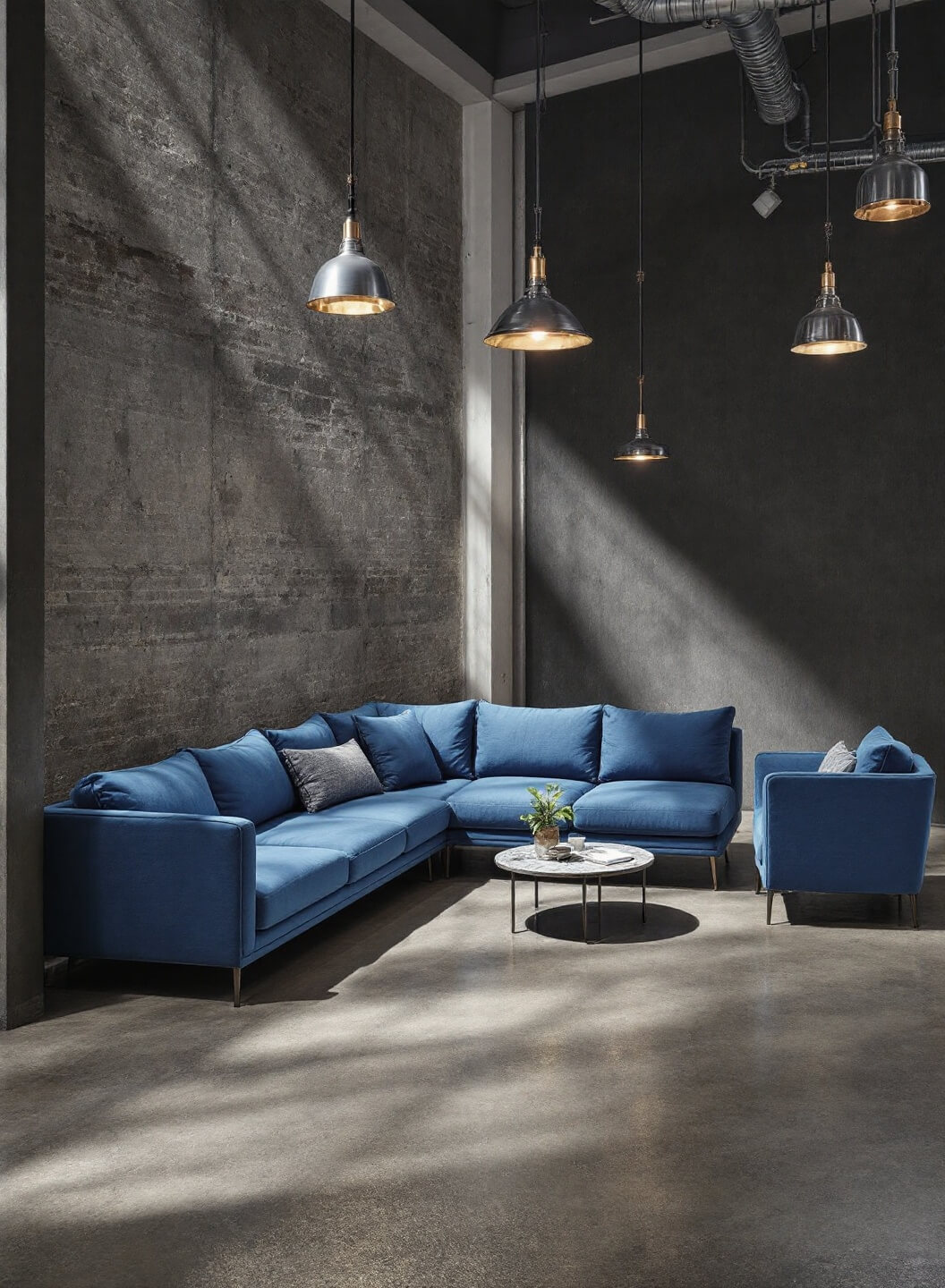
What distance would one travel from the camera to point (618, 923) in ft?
21.1

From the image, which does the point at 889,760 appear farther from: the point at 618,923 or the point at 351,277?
A: the point at 351,277

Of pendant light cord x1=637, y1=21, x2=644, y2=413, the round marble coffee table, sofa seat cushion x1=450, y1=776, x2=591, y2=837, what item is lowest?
the round marble coffee table

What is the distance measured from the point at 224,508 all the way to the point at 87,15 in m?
2.52

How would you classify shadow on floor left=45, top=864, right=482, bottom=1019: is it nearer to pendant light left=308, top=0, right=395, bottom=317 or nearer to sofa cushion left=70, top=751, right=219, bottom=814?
sofa cushion left=70, top=751, right=219, bottom=814

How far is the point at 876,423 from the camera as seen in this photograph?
8.94 meters

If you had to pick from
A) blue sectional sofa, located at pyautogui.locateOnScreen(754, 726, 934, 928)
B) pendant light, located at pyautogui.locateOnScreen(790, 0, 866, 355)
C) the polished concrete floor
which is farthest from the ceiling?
the polished concrete floor

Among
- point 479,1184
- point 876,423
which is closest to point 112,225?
point 479,1184

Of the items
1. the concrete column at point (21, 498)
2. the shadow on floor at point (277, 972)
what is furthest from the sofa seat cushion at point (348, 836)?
the concrete column at point (21, 498)

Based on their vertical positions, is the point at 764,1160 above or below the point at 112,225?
below

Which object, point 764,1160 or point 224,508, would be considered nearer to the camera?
point 764,1160

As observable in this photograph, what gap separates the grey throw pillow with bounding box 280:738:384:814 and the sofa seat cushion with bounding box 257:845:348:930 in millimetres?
932

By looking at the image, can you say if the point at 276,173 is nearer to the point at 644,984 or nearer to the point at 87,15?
the point at 87,15

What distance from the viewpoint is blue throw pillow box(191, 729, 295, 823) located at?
20.5 ft

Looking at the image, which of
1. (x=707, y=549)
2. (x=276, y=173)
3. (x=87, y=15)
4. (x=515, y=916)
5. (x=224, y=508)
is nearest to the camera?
(x=87, y=15)
